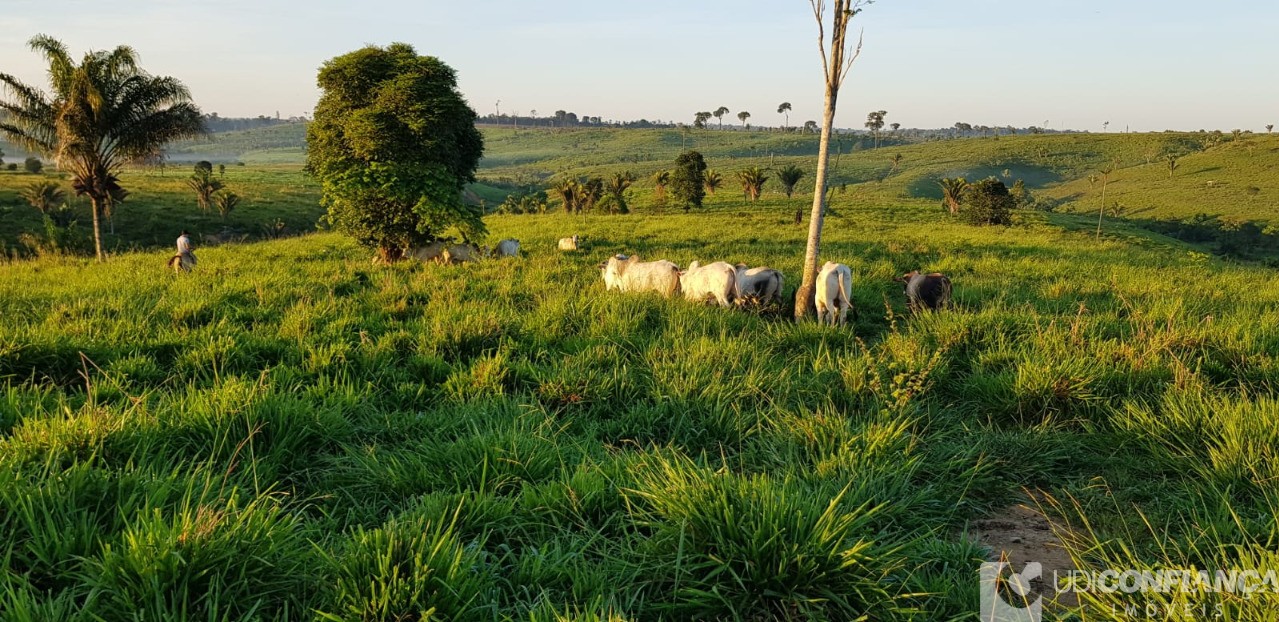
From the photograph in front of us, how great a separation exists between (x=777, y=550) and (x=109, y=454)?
349cm

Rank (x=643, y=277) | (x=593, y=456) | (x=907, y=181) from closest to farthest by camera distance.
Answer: (x=593, y=456) → (x=643, y=277) → (x=907, y=181)

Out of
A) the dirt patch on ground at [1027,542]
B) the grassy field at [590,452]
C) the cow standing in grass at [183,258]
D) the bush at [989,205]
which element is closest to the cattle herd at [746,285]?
the grassy field at [590,452]

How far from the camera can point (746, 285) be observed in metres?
8.87

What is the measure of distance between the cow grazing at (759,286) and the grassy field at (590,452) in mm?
806

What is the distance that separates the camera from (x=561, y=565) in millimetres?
2695

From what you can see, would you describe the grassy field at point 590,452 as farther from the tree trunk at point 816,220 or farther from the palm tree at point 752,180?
the palm tree at point 752,180

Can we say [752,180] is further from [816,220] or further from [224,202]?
[816,220]

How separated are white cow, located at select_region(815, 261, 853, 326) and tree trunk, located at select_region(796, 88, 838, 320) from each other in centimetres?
14

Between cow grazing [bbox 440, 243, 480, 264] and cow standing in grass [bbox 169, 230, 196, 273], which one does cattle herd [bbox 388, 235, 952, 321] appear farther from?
cow standing in grass [bbox 169, 230, 196, 273]

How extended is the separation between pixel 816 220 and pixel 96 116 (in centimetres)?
1853

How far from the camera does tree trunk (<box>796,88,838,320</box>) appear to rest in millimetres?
7695

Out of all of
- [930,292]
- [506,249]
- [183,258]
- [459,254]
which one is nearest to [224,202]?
[506,249]

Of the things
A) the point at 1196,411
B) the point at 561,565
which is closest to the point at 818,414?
the point at 561,565

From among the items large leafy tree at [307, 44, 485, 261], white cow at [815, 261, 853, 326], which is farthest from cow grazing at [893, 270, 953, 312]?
large leafy tree at [307, 44, 485, 261]
